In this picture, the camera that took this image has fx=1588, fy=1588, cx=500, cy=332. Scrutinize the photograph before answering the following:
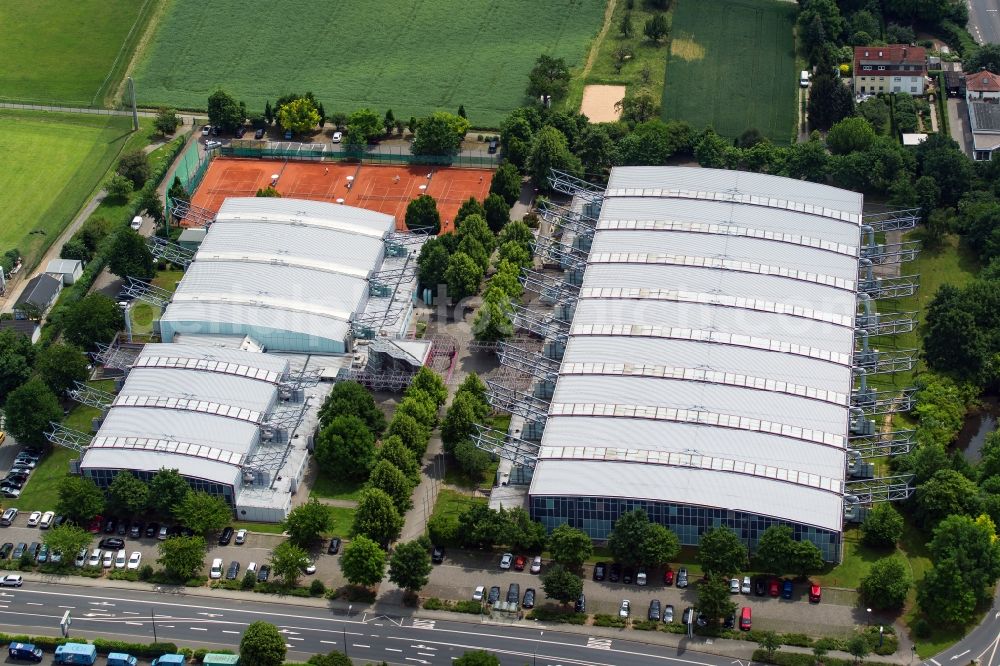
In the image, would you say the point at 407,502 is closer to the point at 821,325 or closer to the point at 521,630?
the point at 521,630

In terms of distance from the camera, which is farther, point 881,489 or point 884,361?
point 884,361

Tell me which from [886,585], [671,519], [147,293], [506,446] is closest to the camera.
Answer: [886,585]

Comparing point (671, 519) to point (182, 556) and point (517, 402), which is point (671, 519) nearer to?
point (517, 402)

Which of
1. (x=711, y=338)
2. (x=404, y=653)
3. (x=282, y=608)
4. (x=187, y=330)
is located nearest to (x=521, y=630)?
(x=404, y=653)

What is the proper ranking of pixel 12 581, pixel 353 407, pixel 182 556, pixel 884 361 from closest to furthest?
pixel 182 556 < pixel 12 581 < pixel 353 407 < pixel 884 361

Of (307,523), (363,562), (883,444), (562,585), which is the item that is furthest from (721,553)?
(307,523)

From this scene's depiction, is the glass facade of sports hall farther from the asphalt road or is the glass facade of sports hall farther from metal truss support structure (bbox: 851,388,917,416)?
metal truss support structure (bbox: 851,388,917,416)
